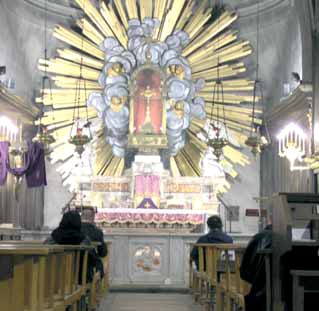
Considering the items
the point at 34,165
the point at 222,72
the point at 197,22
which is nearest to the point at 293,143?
the point at 222,72

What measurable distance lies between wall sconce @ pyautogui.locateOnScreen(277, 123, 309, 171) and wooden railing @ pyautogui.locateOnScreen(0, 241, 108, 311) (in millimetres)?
7494

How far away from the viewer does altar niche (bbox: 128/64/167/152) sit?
53.9ft

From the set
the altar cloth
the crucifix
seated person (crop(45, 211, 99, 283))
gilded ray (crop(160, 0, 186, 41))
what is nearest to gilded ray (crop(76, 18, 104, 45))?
gilded ray (crop(160, 0, 186, 41))

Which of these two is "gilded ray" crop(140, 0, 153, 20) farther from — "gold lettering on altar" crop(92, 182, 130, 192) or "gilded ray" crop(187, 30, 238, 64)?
"gold lettering on altar" crop(92, 182, 130, 192)

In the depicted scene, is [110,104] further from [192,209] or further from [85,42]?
[192,209]

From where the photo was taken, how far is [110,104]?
16703 mm

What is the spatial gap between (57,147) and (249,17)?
5.55 m

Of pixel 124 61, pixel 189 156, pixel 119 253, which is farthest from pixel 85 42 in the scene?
pixel 119 253

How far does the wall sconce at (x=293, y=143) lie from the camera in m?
13.4

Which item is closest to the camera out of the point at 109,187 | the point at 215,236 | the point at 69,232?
the point at 69,232

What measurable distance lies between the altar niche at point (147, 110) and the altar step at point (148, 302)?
17.7 feet

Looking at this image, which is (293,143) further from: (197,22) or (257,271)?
(257,271)

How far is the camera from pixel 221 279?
821 centimetres

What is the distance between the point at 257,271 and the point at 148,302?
4835mm
